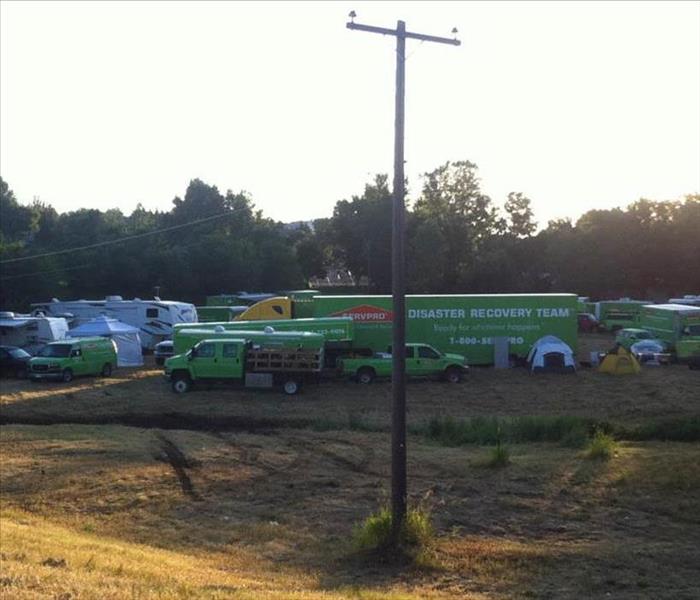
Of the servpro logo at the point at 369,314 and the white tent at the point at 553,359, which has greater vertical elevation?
the servpro logo at the point at 369,314

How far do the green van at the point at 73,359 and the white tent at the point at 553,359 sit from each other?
19864 mm

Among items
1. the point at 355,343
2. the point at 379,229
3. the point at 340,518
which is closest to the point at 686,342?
the point at 355,343

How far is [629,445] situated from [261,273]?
6677 centimetres

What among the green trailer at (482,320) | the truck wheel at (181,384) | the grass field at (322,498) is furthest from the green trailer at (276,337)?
the green trailer at (482,320)

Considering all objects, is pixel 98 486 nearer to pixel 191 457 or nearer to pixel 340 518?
pixel 191 457

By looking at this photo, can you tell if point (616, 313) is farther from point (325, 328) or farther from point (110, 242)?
point (110, 242)

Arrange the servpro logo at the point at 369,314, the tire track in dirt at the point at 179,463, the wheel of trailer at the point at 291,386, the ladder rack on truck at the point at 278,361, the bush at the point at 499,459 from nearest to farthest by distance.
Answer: the tire track in dirt at the point at 179,463 → the bush at the point at 499,459 → the ladder rack on truck at the point at 278,361 → the wheel of trailer at the point at 291,386 → the servpro logo at the point at 369,314

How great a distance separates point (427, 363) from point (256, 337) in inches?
298

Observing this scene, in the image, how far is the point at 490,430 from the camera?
27.5 m

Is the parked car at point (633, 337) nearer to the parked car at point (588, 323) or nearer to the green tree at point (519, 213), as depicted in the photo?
the parked car at point (588, 323)

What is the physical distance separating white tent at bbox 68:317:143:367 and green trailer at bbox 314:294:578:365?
11.5 meters

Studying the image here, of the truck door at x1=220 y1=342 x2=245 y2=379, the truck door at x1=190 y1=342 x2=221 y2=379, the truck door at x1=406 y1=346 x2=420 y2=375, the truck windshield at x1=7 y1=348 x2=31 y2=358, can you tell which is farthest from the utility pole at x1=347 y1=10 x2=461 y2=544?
the truck windshield at x1=7 y1=348 x2=31 y2=358

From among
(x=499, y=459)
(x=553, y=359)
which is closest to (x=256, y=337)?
(x=553, y=359)

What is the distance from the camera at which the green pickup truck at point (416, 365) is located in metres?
38.9
